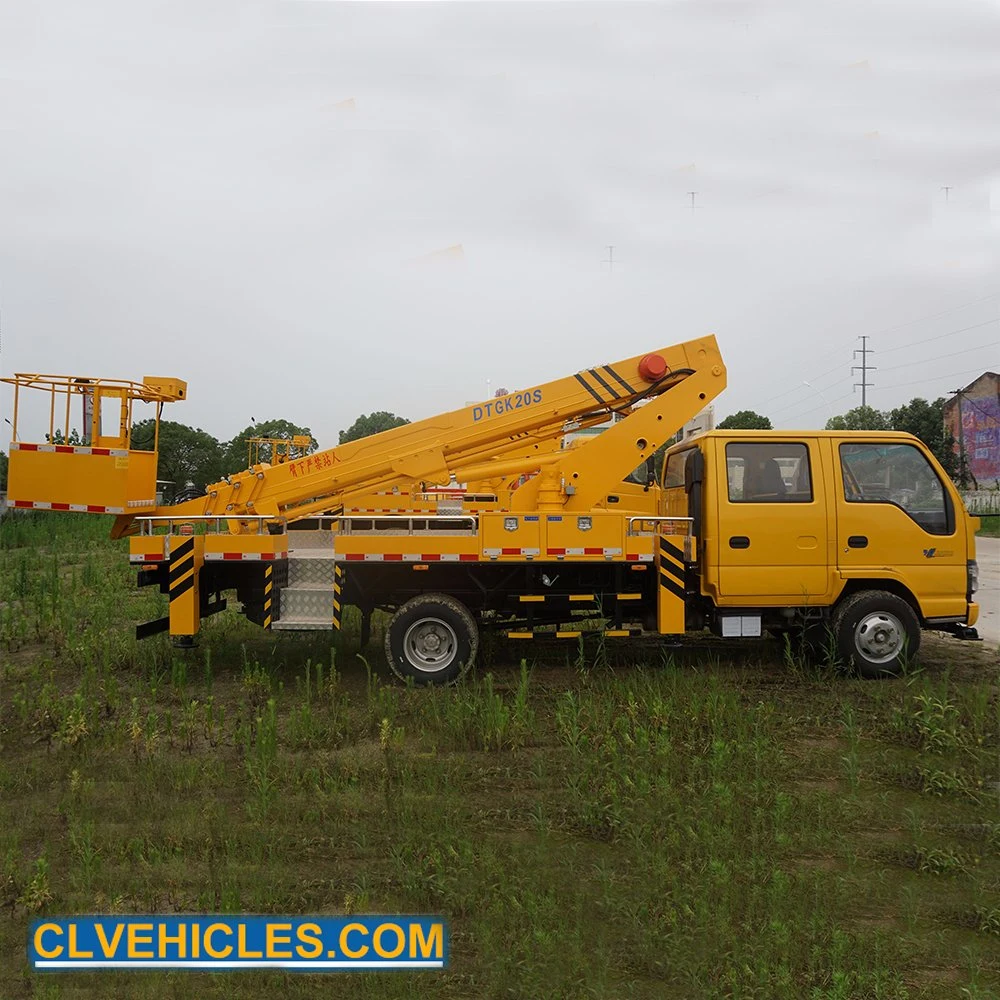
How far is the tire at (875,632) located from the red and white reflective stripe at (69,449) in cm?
632

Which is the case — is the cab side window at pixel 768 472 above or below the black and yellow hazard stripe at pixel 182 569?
above

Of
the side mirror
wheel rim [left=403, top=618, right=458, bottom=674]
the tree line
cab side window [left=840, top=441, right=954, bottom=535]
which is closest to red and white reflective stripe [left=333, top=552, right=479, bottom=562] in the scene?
wheel rim [left=403, top=618, right=458, bottom=674]

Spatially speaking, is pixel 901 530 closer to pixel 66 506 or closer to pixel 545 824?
pixel 545 824

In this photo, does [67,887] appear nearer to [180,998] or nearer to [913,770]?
[180,998]

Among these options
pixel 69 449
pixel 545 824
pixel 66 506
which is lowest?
pixel 545 824

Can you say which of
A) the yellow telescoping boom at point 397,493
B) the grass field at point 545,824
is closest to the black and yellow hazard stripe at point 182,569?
the yellow telescoping boom at point 397,493

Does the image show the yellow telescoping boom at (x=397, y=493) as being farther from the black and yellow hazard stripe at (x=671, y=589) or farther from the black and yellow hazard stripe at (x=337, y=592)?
the black and yellow hazard stripe at (x=671, y=589)

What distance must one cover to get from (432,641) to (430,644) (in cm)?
3

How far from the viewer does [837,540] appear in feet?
20.6

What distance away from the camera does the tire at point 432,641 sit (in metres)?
6.15

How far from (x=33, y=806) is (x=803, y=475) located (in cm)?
597

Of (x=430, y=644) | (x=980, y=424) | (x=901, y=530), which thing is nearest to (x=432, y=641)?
(x=430, y=644)

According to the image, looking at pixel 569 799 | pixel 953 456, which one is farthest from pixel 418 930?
pixel 953 456

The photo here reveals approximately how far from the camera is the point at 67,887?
334 centimetres
